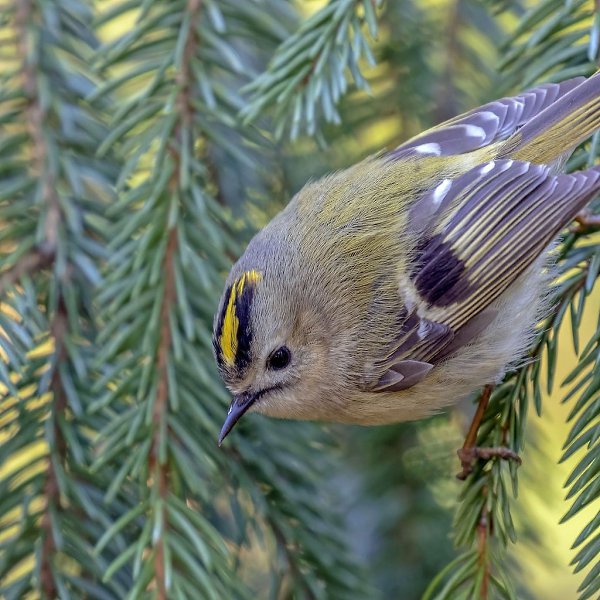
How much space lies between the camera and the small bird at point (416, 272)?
1374mm

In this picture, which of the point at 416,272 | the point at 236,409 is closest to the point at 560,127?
the point at 416,272

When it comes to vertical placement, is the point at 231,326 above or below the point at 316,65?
below

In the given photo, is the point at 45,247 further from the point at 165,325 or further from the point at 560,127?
the point at 560,127

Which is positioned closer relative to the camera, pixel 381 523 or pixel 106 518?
pixel 106 518

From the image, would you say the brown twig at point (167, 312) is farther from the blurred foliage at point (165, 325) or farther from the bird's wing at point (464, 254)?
the bird's wing at point (464, 254)

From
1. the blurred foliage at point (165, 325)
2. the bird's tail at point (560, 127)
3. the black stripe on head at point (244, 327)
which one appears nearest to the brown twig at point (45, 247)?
the blurred foliage at point (165, 325)

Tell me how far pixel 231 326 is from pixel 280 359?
0.19 m

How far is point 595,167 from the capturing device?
49.1 inches

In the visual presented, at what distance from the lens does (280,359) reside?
4.71 ft

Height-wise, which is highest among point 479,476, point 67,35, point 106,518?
point 67,35

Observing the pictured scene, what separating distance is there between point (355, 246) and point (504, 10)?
1.79 ft

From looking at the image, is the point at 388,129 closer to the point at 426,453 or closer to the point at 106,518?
the point at 426,453

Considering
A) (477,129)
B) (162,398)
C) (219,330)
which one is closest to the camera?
(162,398)

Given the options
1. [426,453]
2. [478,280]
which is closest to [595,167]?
[478,280]
